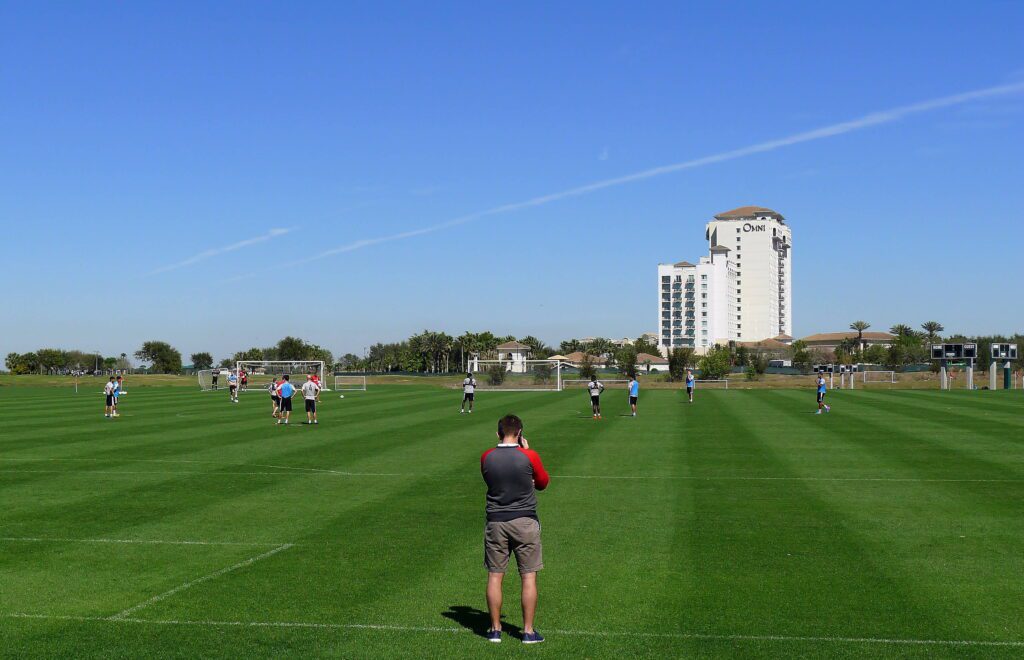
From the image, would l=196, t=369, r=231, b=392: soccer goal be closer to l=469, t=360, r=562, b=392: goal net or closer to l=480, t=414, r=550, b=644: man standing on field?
l=469, t=360, r=562, b=392: goal net

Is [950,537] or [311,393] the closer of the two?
[950,537]

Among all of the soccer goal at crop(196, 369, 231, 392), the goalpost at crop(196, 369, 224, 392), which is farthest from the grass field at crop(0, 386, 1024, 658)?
the goalpost at crop(196, 369, 224, 392)

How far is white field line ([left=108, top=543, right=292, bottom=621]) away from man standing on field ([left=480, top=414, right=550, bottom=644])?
12.1ft

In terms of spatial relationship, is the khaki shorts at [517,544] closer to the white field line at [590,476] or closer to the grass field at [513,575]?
the grass field at [513,575]

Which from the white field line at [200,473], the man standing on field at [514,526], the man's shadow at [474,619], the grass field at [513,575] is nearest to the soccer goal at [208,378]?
the grass field at [513,575]

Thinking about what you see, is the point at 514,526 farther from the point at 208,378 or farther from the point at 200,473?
the point at 208,378

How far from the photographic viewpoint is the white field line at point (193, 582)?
30.7 ft

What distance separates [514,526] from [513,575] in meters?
2.86

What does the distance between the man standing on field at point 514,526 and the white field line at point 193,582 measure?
367 centimetres

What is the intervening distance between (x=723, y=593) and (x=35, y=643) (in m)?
6.55

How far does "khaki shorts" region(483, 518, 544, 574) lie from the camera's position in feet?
27.1

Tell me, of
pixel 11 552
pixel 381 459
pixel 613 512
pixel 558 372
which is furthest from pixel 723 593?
pixel 558 372

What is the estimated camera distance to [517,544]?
830 centimetres

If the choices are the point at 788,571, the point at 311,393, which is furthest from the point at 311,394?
the point at 788,571
